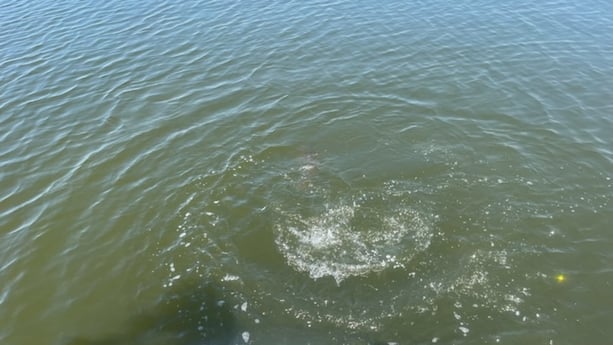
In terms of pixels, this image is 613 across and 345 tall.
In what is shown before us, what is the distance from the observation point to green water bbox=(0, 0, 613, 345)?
37.8ft

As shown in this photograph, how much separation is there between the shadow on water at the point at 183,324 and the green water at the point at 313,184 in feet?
0.16

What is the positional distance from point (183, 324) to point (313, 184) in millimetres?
6177

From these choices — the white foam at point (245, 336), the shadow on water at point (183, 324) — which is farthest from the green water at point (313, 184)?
the white foam at point (245, 336)

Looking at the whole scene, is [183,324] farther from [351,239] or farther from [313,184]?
[313,184]

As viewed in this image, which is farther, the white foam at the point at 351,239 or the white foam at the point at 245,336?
the white foam at the point at 351,239

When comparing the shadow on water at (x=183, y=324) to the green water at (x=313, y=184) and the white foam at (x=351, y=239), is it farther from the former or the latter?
the white foam at (x=351, y=239)

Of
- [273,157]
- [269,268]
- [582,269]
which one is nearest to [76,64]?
[273,157]

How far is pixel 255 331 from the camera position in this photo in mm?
11078

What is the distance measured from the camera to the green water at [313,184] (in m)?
11.5

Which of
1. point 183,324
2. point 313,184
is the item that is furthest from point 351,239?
point 183,324

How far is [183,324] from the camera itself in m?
11.4

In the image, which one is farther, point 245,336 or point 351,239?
point 351,239

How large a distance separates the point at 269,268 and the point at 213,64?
45.5 ft

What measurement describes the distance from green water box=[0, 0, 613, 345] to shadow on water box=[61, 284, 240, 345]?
50mm
